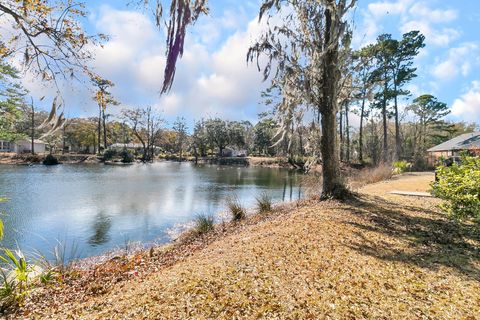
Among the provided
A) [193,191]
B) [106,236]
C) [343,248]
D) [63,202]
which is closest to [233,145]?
[193,191]

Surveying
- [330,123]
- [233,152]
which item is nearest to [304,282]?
[330,123]

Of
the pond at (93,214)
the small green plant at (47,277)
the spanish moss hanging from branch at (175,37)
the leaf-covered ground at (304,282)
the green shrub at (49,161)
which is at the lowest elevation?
the pond at (93,214)

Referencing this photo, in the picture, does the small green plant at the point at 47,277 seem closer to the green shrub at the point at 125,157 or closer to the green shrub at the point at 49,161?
the green shrub at the point at 49,161

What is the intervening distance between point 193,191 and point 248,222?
969 cm

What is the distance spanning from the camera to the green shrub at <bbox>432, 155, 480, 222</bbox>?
4.69 meters

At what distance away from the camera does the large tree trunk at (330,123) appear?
764cm

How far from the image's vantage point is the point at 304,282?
3.17 metres

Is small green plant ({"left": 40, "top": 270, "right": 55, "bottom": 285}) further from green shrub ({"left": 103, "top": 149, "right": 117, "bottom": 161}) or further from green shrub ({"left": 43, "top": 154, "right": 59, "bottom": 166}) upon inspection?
green shrub ({"left": 103, "top": 149, "right": 117, "bottom": 161})

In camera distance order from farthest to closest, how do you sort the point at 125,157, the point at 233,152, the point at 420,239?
the point at 233,152 < the point at 125,157 < the point at 420,239

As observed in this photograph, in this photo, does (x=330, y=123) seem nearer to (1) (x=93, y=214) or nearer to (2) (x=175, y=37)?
(2) (x=175, y=37)

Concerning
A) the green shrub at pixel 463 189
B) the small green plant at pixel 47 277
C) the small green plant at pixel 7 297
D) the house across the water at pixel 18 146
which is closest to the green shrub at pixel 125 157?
the house across the water at pixel 18 146

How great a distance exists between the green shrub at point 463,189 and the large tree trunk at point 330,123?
8.62 feet

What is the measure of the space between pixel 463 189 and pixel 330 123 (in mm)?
3536

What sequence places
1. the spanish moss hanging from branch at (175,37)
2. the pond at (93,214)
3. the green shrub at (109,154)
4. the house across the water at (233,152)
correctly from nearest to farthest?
the spanish moss hanging from branch at (175,37) < the pond at (93,214) < the green shrub at (109,154) < the house across the water at (233,152)
